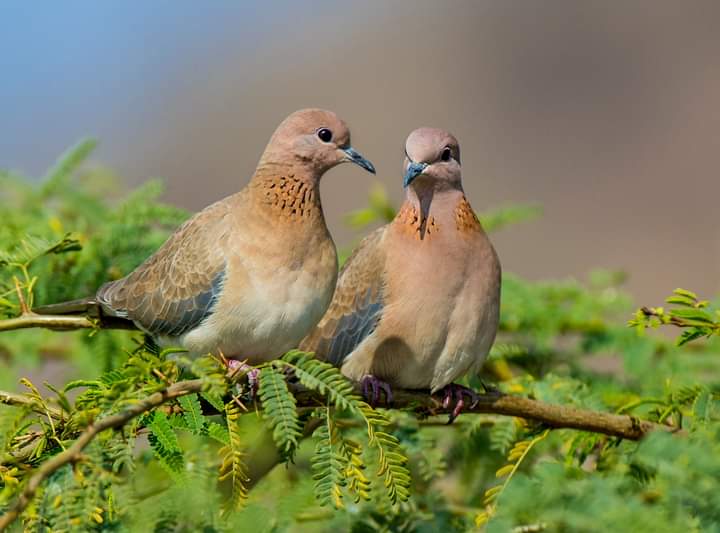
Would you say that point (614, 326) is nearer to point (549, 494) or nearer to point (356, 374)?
point (356, 374)

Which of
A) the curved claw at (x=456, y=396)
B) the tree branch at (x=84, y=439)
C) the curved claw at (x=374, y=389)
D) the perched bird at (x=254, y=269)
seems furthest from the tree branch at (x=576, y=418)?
the tree branch at (x=84, y=439)

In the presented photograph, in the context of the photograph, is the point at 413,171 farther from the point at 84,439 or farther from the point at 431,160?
the point at 84,439

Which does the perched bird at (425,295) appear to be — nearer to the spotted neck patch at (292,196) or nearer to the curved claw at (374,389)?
the curved claw at (374,389)

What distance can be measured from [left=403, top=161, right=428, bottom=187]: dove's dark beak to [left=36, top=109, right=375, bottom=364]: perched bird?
→ 17 cm

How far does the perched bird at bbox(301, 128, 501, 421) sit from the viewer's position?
370 cm

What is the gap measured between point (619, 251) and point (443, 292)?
27.5 feet

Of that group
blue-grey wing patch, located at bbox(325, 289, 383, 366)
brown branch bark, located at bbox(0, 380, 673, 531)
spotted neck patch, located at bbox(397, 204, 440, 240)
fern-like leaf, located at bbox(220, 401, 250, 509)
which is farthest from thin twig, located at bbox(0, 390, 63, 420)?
spotted neck patch, located at bbox(397, 204, 440, 240)

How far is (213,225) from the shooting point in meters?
3.60

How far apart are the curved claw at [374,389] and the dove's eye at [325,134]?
0.82 m

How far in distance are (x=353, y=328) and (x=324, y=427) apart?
1.44 meters

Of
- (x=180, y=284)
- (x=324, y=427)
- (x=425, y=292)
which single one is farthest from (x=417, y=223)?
(x=324, y=427)

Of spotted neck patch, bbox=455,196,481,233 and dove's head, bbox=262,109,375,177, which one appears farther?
spotted neck patch, bbox=455,196,481,233

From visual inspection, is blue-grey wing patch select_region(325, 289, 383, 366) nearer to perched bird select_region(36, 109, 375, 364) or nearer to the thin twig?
perched bird select_region(36, 109, 375, 364)

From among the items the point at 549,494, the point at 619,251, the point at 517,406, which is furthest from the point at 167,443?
the point at 619,251
